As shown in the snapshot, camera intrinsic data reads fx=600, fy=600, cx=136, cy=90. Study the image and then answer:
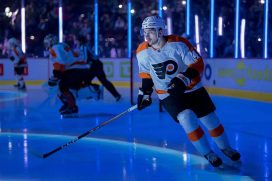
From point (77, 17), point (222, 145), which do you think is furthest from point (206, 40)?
point (222, 145)

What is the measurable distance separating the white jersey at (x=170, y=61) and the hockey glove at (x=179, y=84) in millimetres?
119

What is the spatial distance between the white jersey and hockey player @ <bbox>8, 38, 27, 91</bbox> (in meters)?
9.60

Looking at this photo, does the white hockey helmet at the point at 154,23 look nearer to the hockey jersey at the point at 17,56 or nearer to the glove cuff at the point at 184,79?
the glove cuff at the point at 184,79

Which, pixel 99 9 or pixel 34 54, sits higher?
pixel 99 9

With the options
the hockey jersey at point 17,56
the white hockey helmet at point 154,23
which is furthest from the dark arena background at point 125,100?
the white hockey helmet at point 154,23

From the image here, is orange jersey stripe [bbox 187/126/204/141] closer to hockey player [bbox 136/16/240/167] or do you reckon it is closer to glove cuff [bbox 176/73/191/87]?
hockey player [bbox 136/16/240/167]

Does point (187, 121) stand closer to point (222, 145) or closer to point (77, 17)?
point (222, 145)

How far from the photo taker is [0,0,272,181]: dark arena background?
4.70 metres

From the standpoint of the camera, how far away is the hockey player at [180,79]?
4406 mm

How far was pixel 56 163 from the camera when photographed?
4.84m

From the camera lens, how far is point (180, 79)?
14.2 ft

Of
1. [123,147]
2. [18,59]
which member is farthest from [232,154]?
[18,59]

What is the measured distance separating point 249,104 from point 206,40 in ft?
10.4

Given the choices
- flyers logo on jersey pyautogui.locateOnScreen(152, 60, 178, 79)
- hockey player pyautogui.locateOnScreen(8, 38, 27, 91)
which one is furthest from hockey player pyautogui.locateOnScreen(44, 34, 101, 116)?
hockey player pyautogui.locateOnScreen(8, 38, 27, 91)
